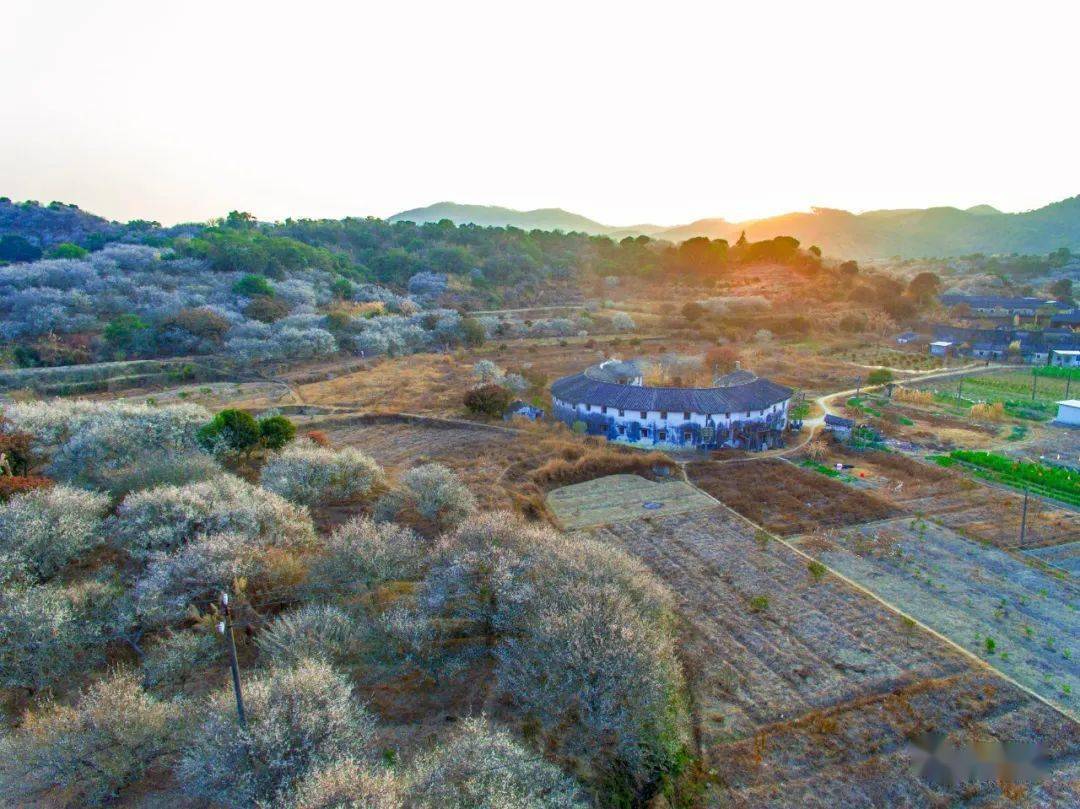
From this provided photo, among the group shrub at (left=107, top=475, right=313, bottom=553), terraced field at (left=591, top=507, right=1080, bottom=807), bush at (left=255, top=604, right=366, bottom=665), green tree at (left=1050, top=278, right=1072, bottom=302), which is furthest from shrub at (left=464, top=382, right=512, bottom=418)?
green tree at (left=1050, top=278, right=1072, bottom=302)

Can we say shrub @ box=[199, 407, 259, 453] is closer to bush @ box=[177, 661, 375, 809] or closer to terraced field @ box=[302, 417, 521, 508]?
terraced field @ box=[302, 417, 521, 508]

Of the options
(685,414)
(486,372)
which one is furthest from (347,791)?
(486,372)

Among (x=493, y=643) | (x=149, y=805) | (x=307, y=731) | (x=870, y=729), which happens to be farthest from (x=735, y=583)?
(x=149, y=805)

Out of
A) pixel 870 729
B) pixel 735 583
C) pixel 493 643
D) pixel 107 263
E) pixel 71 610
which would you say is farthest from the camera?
pixel 107 263

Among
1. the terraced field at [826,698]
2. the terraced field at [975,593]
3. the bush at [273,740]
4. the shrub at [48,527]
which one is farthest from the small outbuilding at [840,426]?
the shrub at [48,527]

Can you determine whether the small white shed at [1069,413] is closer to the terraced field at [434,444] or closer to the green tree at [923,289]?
the terraced field at [434,444]

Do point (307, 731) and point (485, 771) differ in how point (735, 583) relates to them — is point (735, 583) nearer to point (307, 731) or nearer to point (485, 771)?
point (485, 771)

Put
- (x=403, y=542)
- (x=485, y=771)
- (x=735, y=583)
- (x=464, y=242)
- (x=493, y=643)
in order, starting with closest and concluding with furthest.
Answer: (x=485, y=771), (x=493, y=643), (x=403, y=542), (x=735, y=583), (x=464, y=242)
